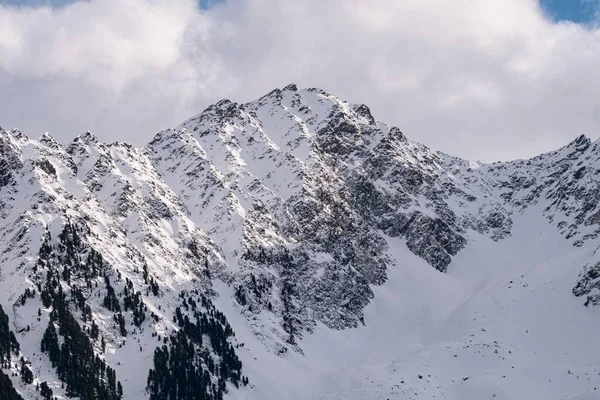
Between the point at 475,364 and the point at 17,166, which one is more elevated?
the point at 17,166

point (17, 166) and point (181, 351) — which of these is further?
point (17, 166)

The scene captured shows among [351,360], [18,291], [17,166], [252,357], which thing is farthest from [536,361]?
[17,166]

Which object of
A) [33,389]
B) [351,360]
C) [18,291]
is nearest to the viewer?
[33,389]

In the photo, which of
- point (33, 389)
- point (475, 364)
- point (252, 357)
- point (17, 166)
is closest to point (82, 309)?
point (33, 389)

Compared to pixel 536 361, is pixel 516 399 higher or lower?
lower

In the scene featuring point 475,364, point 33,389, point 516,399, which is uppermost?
point 475,364

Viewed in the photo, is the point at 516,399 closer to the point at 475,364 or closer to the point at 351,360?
the point at 475,364

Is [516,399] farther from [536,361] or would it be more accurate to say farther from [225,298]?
[225,298]

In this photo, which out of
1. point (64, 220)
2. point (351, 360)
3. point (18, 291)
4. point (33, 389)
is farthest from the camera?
point (351, 360)

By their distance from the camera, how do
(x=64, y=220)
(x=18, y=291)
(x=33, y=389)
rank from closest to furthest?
1. (x=33, y=389)
2. (x=18, y=291)
3. (x=64, y=220)
